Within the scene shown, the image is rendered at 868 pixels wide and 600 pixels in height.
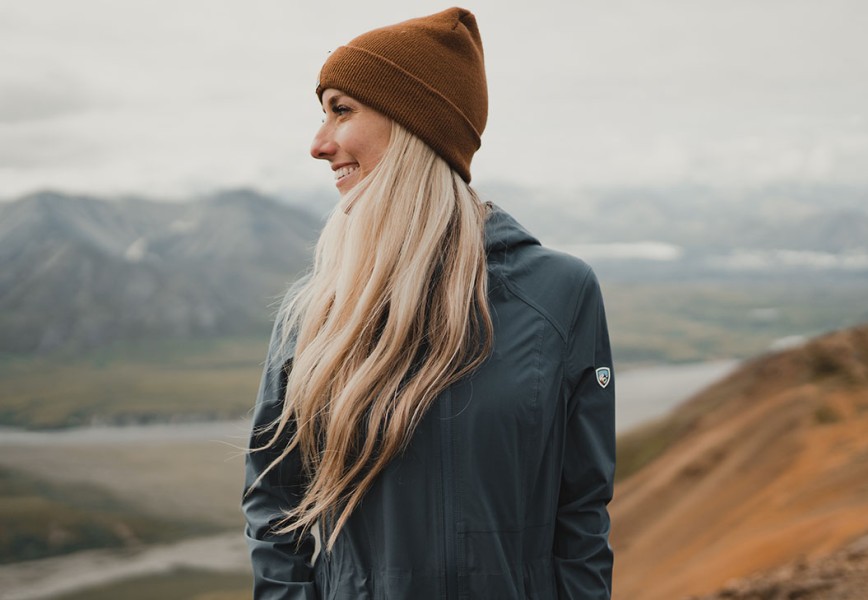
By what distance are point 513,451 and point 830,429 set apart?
2440cm

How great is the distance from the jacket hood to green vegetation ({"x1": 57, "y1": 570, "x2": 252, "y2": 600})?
84.2 meters

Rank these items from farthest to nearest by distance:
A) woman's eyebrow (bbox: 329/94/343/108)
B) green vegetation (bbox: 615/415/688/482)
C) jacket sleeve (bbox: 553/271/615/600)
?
green vegetation (bbox: 615/415/688/482)
woman's eyebrow (bbox: 329/94/343/108)
jacket sleeve (bbox: 553/271/615/600)

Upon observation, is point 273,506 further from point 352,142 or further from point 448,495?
point 352,142

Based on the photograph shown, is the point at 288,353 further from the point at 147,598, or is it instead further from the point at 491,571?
the point at 147,598

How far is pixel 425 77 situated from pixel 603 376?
1.03 metres

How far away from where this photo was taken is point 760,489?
23.6 metres

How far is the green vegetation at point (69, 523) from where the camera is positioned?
10681 centimetres

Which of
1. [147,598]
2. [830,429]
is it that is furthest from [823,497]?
[147,598]

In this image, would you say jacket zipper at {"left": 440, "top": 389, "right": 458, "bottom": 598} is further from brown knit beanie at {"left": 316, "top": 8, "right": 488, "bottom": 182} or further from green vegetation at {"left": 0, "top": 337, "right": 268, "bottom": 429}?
green vegetation at {"left": 0, "top": 337, "right": 268, "bottom": 429}

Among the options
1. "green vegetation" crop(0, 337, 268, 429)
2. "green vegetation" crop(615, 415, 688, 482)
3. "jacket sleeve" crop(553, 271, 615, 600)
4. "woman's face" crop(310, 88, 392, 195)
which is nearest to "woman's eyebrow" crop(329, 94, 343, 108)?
"woman's face" crop(310, 88, 392, 195)

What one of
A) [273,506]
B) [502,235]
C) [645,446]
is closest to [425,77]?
[502,235]

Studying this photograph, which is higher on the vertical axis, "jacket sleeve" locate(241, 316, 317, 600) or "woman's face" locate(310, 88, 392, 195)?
"woman's face" locate(310, 88, 392, 195)

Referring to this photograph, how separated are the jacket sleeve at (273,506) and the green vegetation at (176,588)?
8392 centimetres

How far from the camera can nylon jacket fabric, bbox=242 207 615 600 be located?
2.28 m
